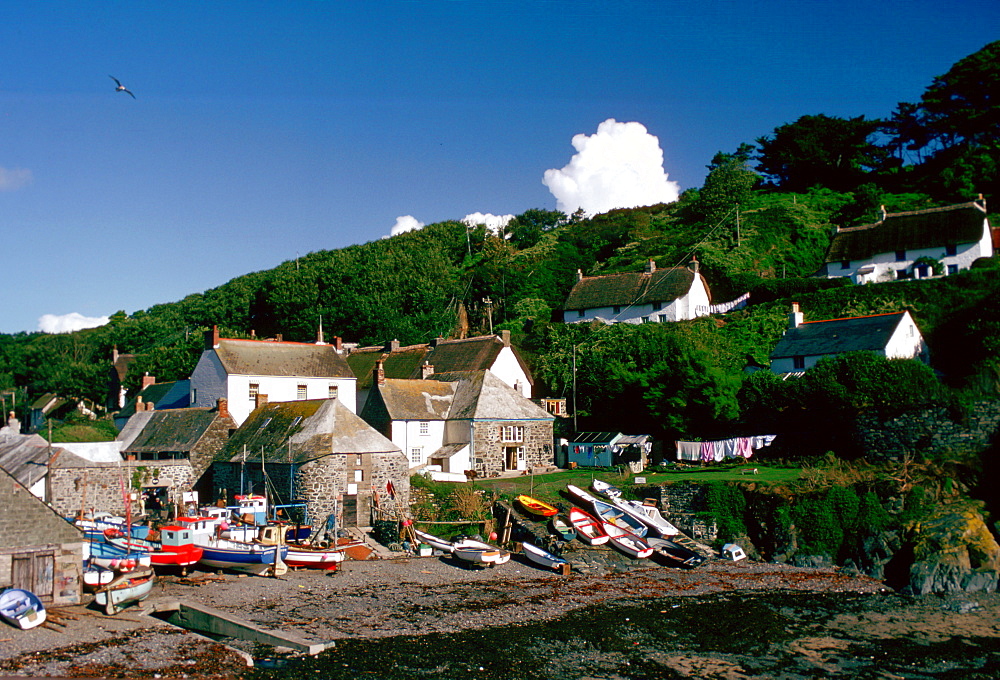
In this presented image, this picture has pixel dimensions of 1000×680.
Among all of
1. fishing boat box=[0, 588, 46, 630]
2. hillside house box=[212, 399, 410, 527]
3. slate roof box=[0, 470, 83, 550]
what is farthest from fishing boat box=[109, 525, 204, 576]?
hillside house box=[212, 399, 410, 527]

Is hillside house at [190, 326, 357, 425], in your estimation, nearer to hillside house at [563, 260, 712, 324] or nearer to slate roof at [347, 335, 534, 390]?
slate roof at [347, 335, 534, 390]

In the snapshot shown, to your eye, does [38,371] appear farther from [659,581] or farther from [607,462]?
[659,581]

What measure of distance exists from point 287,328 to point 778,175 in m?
54.8

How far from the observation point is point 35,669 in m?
16.6

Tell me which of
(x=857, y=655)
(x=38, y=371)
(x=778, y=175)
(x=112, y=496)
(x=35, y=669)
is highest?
(x=778, y=175)

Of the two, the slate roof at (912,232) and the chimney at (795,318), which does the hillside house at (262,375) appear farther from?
the slate roof at (912,232)

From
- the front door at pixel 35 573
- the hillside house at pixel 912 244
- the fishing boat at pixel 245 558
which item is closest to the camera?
the front door at pixel 35 573

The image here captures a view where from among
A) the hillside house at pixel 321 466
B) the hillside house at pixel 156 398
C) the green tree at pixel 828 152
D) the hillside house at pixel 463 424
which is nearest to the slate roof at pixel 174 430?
the hillside house at pixel 321 466

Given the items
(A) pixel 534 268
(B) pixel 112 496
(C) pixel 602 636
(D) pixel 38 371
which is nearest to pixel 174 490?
(B) pixel 112 496

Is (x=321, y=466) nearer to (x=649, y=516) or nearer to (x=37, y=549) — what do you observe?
(x=37, y=549)

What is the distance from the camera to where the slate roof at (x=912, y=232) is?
176 ft

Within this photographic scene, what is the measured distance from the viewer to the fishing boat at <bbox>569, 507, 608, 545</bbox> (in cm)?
3102

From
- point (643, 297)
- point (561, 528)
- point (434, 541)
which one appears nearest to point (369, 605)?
point (434, 541)

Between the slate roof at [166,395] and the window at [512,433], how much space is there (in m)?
20.4
